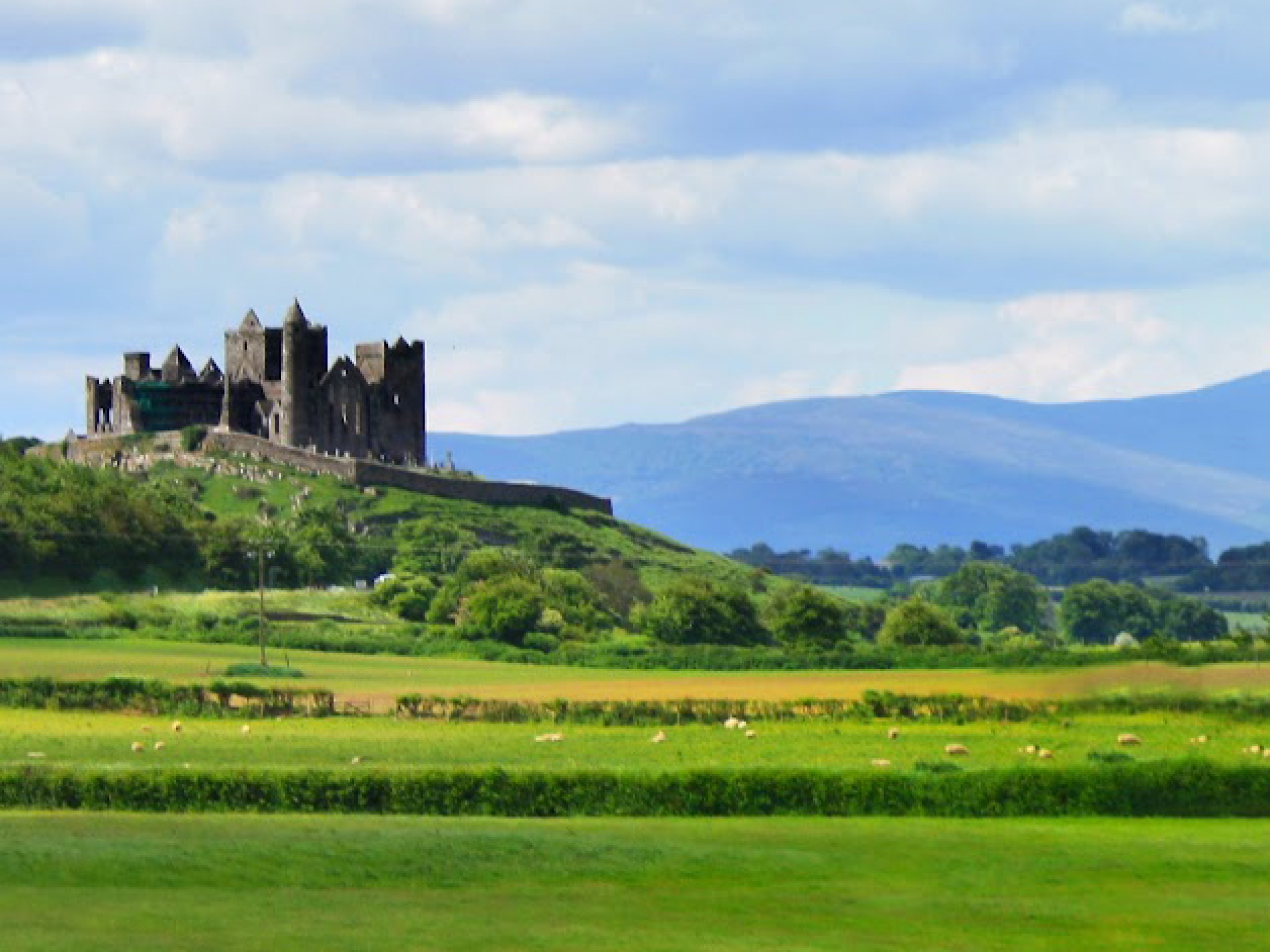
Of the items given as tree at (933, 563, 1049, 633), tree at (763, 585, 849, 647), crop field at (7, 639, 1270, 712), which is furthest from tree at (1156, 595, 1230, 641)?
crop field at (7, 639, 1270, 712)

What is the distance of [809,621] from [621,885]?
78.1m

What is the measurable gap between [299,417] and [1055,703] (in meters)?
116

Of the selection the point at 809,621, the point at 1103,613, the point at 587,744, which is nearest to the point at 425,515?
the point at 809,621

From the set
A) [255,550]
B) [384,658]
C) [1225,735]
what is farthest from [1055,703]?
[255,550]

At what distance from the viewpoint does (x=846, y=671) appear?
90875 millimetres

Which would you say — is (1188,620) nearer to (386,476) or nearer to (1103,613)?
(1103,613)

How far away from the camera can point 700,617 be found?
385 feet

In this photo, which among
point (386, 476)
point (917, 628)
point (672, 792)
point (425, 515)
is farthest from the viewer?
point (386, 476)

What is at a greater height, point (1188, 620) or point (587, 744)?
point (1188, 620)

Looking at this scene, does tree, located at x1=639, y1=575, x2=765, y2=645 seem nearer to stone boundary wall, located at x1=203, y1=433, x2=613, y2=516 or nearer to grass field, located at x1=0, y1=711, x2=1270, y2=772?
stone boundary wall, located at x1=203, y1=433, x2=613, y2=516

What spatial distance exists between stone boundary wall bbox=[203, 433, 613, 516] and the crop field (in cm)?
5906

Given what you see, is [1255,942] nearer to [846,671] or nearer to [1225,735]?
[1225,735]

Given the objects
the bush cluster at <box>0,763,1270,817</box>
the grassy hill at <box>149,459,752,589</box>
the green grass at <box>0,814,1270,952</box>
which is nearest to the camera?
the green grass at <box>0,814,1270,952</box>

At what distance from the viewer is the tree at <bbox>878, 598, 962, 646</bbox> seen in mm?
117250
